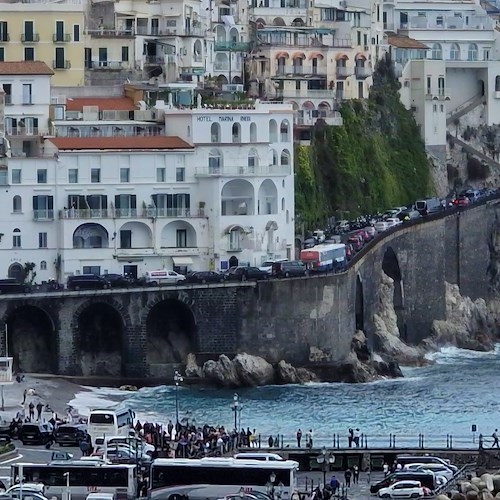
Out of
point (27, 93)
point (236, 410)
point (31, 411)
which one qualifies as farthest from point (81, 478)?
point (27, 93)

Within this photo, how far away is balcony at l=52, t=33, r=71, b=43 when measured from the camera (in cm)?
15675

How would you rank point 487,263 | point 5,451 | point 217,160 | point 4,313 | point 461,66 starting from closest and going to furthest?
1. point 5,451
2. point 4,313
3. point 217,160
4. point 487,263
5. point 461,66

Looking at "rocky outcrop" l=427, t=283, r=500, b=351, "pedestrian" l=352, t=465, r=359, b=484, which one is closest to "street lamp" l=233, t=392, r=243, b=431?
"pedestrian" l=352, t=465, r=359, b=484

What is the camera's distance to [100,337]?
13850cm

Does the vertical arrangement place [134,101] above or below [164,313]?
above

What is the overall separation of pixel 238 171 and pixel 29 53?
15.7 metres

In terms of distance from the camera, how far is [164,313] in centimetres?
14000

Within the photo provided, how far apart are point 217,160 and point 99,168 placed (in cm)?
575

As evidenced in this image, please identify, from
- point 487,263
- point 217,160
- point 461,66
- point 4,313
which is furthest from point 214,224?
→ point 461,66

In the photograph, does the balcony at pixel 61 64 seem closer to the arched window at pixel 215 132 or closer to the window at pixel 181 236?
the arched window at pixel 215 132

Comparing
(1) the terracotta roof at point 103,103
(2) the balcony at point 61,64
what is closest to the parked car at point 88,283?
(1) the terracotta roof at point 103,103

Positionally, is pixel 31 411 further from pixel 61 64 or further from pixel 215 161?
pixel 61 64

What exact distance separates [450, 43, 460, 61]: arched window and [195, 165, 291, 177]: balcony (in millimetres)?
43098

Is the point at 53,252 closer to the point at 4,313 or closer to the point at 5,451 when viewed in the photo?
the point at 4,313
